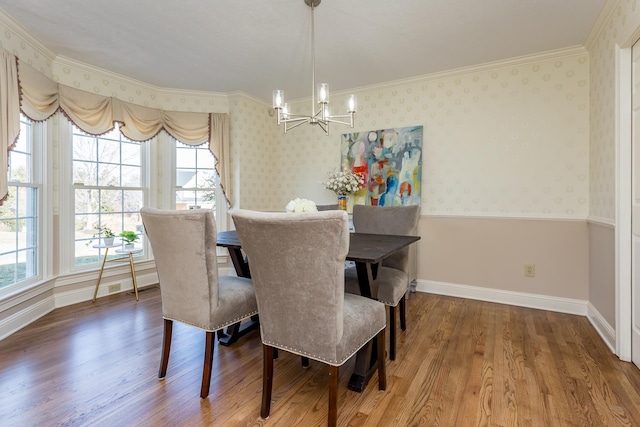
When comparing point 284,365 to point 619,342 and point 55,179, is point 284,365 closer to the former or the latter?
point 619,342

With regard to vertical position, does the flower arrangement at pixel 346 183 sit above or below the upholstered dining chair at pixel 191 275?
above

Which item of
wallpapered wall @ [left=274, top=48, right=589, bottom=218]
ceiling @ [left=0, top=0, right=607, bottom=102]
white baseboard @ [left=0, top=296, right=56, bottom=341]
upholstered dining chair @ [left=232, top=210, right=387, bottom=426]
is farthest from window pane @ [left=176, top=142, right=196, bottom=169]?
upholstered dining chair @ [left=232, top=210, right=387, bottom=426]

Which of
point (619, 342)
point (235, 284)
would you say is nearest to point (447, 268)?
point (619, 342)

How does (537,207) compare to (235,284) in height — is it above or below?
above

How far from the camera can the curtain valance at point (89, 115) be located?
7.86 feet

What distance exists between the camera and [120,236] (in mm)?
3459

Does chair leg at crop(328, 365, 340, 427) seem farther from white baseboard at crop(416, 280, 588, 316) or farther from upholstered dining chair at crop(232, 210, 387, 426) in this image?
white baseboard at crop(416, 280, 588, 316)

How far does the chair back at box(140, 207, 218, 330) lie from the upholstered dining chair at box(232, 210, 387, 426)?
0.32 m

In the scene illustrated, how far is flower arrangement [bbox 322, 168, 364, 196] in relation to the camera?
3.72 metres

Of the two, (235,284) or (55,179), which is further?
(55,179)

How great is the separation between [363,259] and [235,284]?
34.5 inches

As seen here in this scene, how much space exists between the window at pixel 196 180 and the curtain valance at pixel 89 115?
0.18 meters

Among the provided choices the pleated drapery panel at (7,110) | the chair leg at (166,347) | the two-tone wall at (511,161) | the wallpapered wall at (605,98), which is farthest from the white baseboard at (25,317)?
the wallpapered wall at (605,98)

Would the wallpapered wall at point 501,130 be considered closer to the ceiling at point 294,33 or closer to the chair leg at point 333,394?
the ceiling at point 294,33
